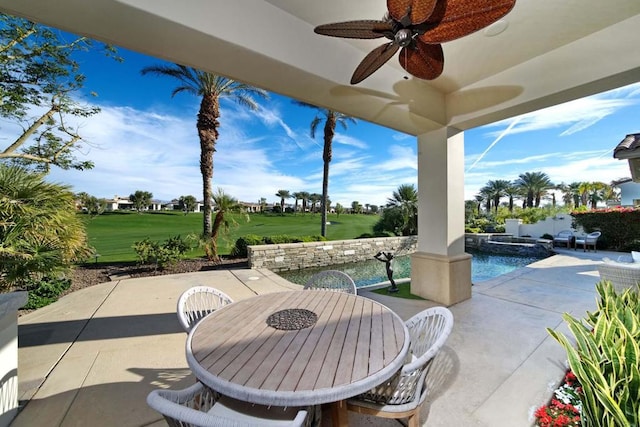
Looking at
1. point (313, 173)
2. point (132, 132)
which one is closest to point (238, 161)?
point (132, 132)

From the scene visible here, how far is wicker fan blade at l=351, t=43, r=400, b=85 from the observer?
5.94 ft

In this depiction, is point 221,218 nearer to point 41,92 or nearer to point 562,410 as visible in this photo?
point 41,92

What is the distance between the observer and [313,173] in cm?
1923

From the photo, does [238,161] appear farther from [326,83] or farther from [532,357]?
[532,357]

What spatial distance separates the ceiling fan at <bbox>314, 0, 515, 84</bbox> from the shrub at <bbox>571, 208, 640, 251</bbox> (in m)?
12.5

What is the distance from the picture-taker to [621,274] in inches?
125

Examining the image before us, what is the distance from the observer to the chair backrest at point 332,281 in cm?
289

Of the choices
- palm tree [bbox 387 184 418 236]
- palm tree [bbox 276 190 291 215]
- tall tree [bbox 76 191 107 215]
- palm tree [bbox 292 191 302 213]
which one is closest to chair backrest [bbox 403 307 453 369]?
tall tree [bbox 76 191 107 215]

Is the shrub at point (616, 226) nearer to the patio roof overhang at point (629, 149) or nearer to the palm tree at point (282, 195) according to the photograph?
the patio roof overhang at point (629, 149)

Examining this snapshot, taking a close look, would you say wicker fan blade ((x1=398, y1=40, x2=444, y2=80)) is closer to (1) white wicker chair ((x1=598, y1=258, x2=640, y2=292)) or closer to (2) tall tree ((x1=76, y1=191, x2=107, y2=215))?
(1) white wicker chair ((x1=598, y1=258, x2=640, y2=292))

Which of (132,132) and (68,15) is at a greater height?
(132,132)

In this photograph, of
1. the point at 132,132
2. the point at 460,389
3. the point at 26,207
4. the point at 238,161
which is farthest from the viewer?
the point at 238,161

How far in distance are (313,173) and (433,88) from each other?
52.0 ft

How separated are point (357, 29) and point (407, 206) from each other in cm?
1205
